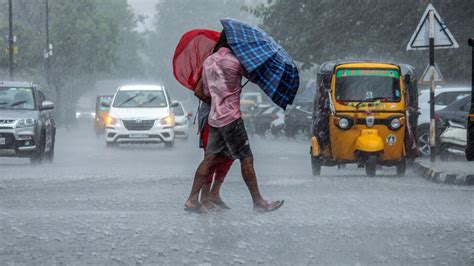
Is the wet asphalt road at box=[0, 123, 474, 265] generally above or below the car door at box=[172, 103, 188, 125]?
above

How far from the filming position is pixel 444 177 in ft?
62.4

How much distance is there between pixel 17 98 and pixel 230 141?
14.1m

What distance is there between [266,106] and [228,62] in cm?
3959

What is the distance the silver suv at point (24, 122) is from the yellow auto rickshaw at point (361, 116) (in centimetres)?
693

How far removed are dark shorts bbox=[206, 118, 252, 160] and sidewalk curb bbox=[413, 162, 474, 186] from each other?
6615 mm

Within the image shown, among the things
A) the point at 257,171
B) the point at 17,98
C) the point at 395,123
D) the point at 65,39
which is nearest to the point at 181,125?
the point at 17,98

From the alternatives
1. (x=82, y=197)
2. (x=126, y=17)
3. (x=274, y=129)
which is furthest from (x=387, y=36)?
(x=126, y=17)

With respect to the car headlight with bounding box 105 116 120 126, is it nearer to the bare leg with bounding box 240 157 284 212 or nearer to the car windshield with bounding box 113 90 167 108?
the car windshield with bounding box 113 90 167 108

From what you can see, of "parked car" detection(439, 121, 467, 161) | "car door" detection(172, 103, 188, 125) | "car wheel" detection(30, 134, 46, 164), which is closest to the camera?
"parked car" detection(439, 121, 467, 161)

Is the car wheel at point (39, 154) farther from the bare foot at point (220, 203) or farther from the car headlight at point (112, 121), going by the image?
the bare foot at point (220, 203)

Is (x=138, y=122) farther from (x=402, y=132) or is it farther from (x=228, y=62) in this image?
(x=228, y=62)

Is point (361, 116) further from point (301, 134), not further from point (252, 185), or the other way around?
point (301, 134)

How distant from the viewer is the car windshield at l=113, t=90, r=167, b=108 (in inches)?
1355

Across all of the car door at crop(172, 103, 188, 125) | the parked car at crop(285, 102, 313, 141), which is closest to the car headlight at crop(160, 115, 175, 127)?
the car door at crop(172, 103, 188, 125)
